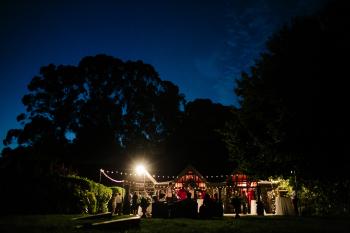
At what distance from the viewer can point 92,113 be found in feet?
133

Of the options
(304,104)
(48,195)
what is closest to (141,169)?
(48,195)

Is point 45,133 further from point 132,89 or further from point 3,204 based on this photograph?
point 3,204

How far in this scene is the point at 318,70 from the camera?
15.5 metres

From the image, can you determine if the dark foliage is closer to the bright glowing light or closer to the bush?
the bush

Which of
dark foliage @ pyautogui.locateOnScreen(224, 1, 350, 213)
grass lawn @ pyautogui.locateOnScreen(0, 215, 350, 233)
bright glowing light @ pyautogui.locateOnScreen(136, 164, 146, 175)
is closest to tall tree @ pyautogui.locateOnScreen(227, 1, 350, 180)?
dark foliage @ pyautogui.locateOnScreen(224, 1, 350, 213)

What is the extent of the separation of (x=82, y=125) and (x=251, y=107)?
87.5ft

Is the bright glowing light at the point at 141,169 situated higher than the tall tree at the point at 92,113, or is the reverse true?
the tall tree at the point at 92,113

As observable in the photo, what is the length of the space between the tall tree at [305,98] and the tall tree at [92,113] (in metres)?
24.9

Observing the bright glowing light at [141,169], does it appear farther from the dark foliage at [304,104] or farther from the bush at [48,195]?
the dark foliage at [304,104]

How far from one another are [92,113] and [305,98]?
2968 cm

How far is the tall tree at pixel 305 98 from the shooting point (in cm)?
1534

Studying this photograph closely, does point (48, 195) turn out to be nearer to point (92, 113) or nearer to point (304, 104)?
point (304, 104)

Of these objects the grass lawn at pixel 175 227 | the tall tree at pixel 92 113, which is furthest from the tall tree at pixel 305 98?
the tall tree at pixel 92 113

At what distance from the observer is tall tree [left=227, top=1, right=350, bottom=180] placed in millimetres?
15336
